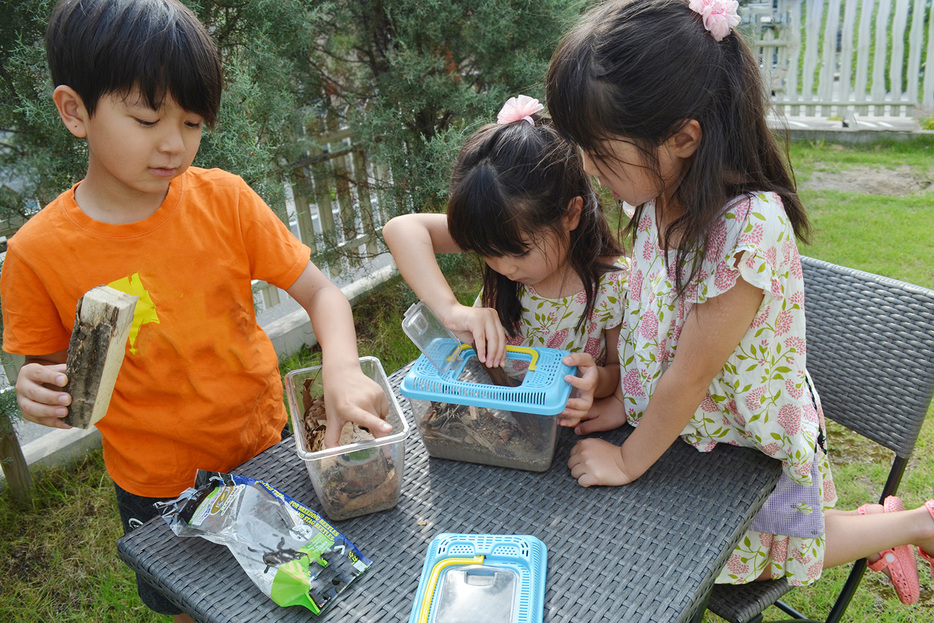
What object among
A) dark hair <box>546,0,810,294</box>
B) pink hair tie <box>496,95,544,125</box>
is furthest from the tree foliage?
dark hair <box>546,0,810,294</box>

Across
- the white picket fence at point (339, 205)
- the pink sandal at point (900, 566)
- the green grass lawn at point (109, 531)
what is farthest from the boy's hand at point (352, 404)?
the white picket fence at point (339, 205)

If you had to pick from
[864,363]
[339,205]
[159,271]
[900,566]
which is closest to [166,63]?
[159,271]

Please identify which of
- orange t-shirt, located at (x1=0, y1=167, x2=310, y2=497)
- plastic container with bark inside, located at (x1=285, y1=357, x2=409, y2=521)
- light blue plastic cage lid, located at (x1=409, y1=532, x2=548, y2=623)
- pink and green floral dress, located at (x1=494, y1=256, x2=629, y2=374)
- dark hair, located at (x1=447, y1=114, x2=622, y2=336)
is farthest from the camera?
pink and green floral dress, located at (x1=494, y1=256, x2=629, y2=374)

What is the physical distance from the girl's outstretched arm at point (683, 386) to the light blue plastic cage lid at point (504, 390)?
14cm

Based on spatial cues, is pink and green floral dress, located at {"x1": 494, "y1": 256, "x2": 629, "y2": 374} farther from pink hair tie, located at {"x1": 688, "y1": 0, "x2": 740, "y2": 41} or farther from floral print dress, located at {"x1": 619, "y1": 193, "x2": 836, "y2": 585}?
pink hair tie, located at {"x1": 688, "y1": 0, "x2": 740, "y2": 41}

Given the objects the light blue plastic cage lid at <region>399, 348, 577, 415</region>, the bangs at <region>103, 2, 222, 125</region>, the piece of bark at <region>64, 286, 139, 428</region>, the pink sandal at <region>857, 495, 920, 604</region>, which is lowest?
the pink sandal at <region>857, 495, 920, 604</region>

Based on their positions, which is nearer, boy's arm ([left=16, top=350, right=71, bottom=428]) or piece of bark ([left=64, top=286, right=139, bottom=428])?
piece of bark ([left=64, top=286, right=139, bottom=428])

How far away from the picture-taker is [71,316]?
1257mm

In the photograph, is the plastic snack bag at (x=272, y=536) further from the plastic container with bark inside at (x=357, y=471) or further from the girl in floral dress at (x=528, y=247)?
the girl in floral dress at (x=528, y=247)

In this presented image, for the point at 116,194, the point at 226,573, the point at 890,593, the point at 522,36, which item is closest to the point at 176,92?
the point at 116,194

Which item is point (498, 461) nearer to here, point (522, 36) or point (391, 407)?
point (391, 407)

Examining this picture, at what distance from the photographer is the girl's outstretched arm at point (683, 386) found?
1.13 metres

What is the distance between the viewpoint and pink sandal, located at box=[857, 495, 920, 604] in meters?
1.54

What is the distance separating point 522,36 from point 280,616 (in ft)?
10.8
